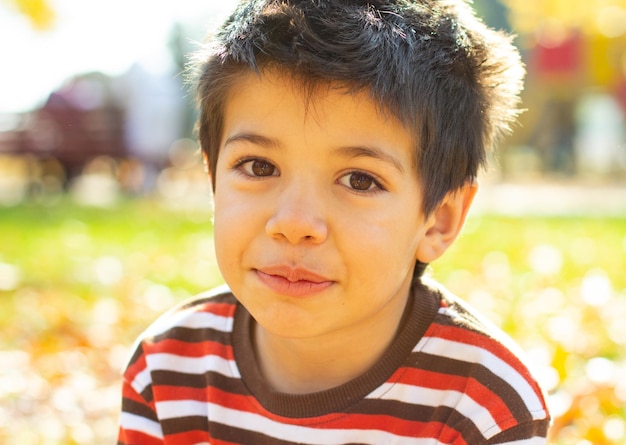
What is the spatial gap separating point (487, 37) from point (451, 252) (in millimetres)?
3884

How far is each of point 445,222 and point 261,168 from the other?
0.50 metres

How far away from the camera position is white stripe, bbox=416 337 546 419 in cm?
185

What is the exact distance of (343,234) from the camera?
174 centimetres

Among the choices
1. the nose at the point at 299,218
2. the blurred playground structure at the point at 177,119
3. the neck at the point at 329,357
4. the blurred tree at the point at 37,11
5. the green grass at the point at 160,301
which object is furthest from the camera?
the blurred tree at the point at 37,11

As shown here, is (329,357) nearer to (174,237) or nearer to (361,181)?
(361,181)

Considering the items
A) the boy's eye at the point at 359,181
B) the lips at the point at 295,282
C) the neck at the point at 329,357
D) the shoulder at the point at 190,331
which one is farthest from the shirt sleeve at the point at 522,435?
the shoulder at the point at 190,331

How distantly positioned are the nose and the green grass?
132cm

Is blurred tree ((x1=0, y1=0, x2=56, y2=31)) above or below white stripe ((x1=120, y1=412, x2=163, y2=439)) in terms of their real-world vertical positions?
above

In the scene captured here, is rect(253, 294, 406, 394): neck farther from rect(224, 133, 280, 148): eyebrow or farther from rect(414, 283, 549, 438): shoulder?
rect(224, 133, 280, 148): eyebrow

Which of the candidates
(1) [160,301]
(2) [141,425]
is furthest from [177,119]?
(2) [141,425]

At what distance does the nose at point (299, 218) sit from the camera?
169 cm

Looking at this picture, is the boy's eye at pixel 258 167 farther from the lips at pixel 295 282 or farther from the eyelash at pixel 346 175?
the lips at pixel 295 282

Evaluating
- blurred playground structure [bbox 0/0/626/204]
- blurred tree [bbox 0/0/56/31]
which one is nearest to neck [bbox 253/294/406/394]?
blurred playground structure [bbox 0/0/626/204]

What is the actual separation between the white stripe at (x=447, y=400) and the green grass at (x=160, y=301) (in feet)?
2.84
